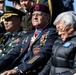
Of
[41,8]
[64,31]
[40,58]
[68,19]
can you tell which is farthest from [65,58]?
[41,8]

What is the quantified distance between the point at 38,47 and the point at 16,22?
0.94 meters

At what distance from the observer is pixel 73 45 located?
369cm

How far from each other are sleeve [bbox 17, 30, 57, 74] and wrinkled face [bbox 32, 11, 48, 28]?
0.29 meters

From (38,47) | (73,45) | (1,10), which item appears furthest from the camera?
(1,10)

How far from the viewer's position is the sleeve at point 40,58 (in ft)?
13.9

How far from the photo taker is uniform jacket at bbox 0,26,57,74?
4.27m

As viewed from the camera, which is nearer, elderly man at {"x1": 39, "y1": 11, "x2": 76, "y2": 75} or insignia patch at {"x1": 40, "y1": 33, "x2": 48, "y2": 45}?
elderly man at {"x1": 39, "y1": 11, "x2": 76, "y2": 75}

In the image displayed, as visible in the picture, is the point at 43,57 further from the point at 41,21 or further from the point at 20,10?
the point at 20,10

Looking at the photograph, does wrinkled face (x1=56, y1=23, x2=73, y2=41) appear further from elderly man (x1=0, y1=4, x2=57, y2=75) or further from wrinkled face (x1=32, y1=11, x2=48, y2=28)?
wrinkled face (x1=32, y1=11, x2=48, y2=28)

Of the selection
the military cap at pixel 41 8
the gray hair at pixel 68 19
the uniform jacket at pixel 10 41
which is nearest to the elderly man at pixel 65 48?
the gray hair at pixel 68 19

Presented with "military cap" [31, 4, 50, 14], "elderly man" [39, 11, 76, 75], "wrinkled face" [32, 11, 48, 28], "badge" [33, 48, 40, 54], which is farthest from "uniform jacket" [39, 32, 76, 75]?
"military cap" [31, 4, 50, 14]

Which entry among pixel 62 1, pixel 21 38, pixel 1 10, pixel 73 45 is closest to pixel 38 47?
pixel 21 38

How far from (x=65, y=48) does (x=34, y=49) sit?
0.87 meters

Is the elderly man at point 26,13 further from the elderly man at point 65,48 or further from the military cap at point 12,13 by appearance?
the elderly man at point 65,48
